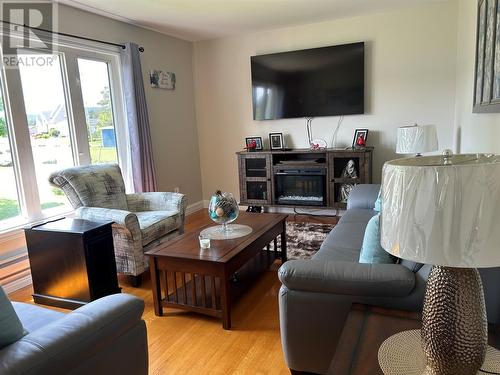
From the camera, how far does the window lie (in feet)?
10.0

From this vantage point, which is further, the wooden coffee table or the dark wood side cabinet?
the dark wood side cabinet

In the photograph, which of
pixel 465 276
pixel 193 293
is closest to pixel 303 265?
pixel 465 276

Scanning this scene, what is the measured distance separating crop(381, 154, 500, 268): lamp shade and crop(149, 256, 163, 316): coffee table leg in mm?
1856

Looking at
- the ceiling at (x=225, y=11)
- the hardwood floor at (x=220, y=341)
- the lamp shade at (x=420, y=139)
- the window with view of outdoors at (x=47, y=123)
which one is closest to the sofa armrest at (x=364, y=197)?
the lamp shade at (x=420, y=139)

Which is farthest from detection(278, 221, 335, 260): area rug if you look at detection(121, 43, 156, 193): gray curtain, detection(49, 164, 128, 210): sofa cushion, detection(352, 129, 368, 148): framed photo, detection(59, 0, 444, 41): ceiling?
detection(59, 0, 444, 41): ceiling

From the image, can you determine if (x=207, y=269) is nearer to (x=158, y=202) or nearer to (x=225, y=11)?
(x=158, y=202)

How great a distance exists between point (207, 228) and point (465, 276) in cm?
210

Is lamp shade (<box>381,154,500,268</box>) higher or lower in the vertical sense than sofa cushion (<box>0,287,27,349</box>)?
higher

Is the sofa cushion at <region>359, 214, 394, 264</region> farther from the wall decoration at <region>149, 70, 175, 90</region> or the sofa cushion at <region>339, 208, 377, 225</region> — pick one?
the wall decoration at <region>149, 70, 175, 90</region>

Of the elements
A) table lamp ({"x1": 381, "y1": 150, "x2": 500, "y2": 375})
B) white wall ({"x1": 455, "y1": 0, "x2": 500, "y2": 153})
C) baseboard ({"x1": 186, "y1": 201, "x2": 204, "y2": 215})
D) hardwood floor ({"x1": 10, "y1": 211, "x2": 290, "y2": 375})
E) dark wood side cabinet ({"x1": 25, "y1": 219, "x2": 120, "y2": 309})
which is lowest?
hardwood floor ({"x1": 10, "y1": 211, "x2": 290, "y2": 375})

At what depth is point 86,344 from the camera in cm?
117

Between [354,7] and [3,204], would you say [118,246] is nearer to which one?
[3,204]

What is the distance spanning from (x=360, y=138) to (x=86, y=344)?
3.86m

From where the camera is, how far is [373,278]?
1.46 metres
